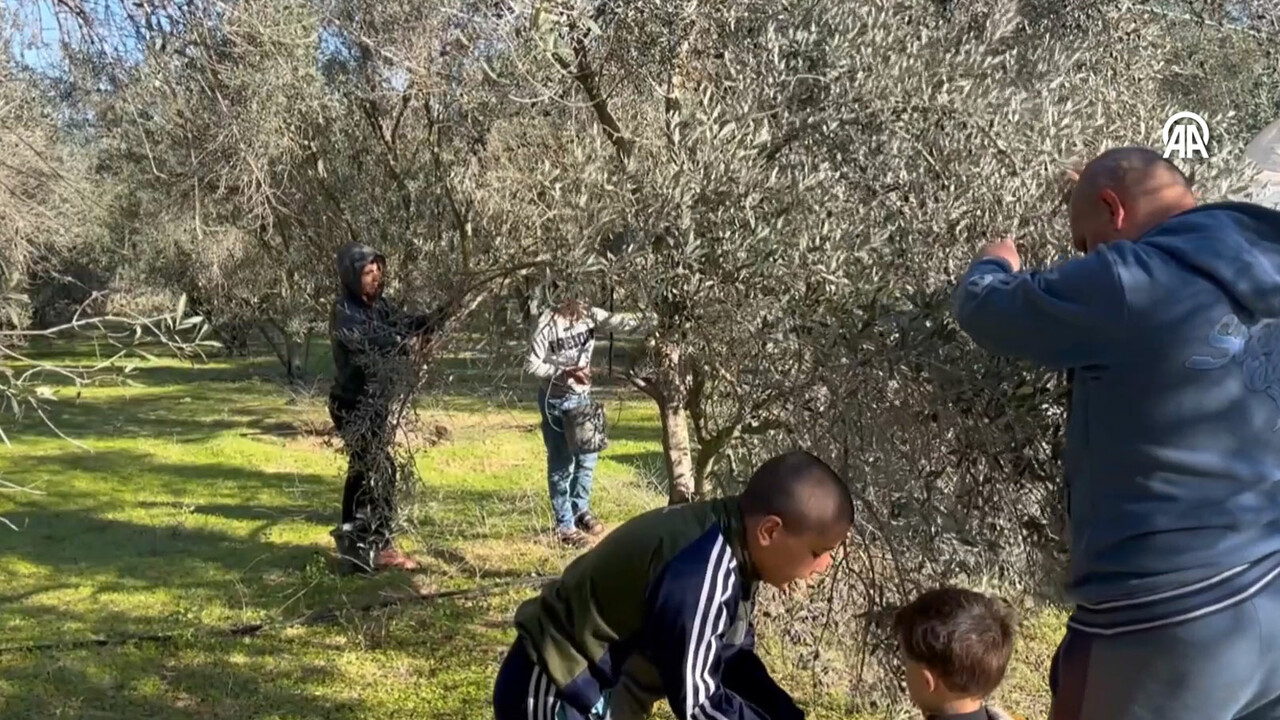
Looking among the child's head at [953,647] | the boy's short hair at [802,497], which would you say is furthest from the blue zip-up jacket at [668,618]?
the child's head at [953,647]

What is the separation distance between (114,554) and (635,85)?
5626 mm

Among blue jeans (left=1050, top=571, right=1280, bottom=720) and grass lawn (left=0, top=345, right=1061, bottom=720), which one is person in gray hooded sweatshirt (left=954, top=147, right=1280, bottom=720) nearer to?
blue jeans (left=1050, top=571, right=1280, bottom=720)

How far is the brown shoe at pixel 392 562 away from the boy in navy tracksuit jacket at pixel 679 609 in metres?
4.56

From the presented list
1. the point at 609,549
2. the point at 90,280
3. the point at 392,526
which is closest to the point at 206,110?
the point at 392,526

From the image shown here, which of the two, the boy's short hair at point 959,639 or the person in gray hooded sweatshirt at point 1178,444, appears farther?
the boy's short hair at point 959,639

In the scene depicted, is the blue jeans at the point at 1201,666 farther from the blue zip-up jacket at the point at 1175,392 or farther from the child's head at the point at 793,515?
the child's head at the point at 793,515

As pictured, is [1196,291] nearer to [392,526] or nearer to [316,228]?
[392,526]

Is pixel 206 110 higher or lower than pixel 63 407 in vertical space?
higher

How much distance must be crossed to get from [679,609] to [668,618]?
3 cm

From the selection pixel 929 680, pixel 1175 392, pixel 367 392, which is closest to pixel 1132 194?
pixel 1175 392

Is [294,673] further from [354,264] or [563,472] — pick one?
[563,472]

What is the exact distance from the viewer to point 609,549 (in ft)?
8.46

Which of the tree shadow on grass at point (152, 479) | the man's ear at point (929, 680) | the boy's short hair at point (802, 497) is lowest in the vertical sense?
the tree shadow on grass at point (152, 479)

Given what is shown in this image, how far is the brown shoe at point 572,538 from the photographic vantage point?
7.57m
